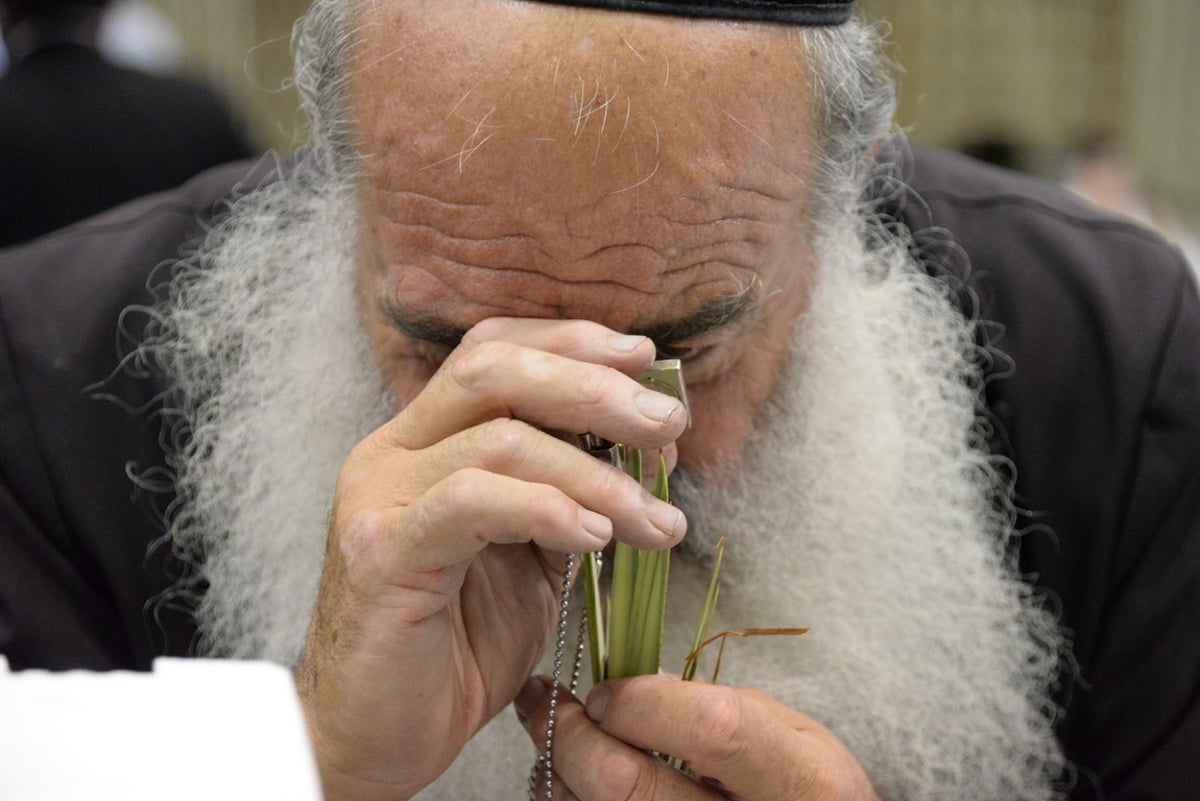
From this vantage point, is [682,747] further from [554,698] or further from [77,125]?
[77,125]

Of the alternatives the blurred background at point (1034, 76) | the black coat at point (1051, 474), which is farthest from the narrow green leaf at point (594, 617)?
the blurred background at point (1034, 76)

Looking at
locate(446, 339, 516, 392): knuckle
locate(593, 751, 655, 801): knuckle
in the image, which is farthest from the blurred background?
locate(593, 751, 655, 801): knuckle

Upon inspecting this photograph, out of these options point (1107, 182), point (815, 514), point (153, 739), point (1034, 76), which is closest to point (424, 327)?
point (815, 514)

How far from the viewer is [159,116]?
3.37 metres

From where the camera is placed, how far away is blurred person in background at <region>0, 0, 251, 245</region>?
10.4 feet

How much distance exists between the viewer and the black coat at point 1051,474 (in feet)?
6.02

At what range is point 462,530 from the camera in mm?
1201

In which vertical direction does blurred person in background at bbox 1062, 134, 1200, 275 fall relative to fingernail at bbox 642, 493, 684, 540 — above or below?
below

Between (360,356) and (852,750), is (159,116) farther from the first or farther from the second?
(852,750)

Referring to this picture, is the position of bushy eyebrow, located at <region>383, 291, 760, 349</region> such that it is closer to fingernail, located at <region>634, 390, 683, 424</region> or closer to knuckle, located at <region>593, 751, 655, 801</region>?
fingernail, located at <region>634, 390, 683, 424</region>

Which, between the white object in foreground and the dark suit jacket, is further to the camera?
the dark suit jacket

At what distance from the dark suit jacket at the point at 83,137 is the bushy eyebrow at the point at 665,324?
206 cm

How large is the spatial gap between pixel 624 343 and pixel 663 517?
19 centimetres

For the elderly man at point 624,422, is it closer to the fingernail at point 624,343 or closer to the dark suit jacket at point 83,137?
the fingernail at point 624,343
